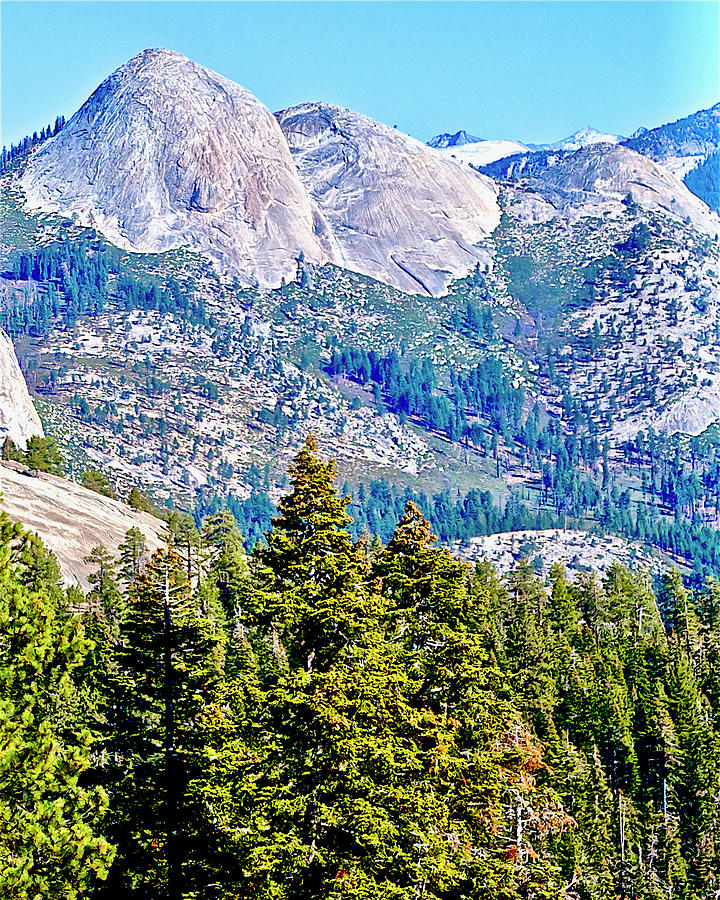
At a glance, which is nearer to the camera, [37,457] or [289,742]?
[289,742]

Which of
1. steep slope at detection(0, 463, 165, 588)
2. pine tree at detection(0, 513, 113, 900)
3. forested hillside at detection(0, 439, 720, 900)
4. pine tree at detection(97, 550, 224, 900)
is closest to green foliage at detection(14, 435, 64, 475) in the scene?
steep slope at detection(0, 463, 165, 588)

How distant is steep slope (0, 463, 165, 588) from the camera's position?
415 feet

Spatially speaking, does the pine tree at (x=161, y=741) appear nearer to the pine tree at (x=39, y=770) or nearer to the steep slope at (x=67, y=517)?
the pine tree at (x=39, y=770)

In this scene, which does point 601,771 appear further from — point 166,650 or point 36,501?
point 36,501

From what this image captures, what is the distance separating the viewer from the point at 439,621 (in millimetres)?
39344

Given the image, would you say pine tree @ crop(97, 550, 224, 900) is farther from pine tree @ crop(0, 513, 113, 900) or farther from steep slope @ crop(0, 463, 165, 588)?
steep slope @ crop(0, 463, 165, 588)

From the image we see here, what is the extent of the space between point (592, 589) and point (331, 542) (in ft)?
384

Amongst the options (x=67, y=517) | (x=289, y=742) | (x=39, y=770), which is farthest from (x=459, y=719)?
(x=67, y=517)

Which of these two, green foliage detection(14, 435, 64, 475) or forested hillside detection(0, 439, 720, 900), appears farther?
green foliage detection(14, 435, 64, 475)

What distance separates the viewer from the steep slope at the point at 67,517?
126m

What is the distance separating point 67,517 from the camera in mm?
135625

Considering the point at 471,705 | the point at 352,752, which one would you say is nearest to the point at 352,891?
the point at 352,752

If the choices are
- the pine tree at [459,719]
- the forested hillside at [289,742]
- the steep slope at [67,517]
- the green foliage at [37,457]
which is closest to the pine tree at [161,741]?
the forested hillside at [289,742]

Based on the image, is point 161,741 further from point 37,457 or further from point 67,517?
point 37,457
